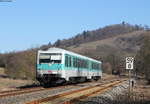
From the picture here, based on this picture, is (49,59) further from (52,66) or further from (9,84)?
(9,84)

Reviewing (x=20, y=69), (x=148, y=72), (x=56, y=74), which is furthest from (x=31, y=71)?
(x=56, y=74)

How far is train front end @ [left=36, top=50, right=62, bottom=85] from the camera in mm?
35250

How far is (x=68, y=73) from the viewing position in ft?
122

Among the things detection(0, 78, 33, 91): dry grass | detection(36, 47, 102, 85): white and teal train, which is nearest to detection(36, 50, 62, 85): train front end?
detection(36, 47, 102, 85): white and teal train

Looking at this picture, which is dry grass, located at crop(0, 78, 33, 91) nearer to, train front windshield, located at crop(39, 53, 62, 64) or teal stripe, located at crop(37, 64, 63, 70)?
teal stripe, located at crop(37, 64, 63, 70)

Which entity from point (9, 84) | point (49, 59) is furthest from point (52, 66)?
point (9, 84)

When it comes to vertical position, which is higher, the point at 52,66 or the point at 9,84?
the point at 52,66

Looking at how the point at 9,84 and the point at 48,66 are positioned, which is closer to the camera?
the point at 48,66

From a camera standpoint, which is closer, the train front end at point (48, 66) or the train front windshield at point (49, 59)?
the train front end at point (48, 66)

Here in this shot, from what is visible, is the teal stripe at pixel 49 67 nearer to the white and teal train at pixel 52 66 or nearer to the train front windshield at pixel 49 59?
the white and teal train at pixel 52 66

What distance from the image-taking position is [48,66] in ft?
116

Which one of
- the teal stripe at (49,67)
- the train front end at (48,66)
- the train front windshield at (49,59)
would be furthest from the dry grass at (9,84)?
the train front windshield at (49,59)

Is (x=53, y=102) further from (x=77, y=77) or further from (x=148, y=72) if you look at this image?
(x=148, y=72)

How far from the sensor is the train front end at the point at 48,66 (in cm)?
3525
